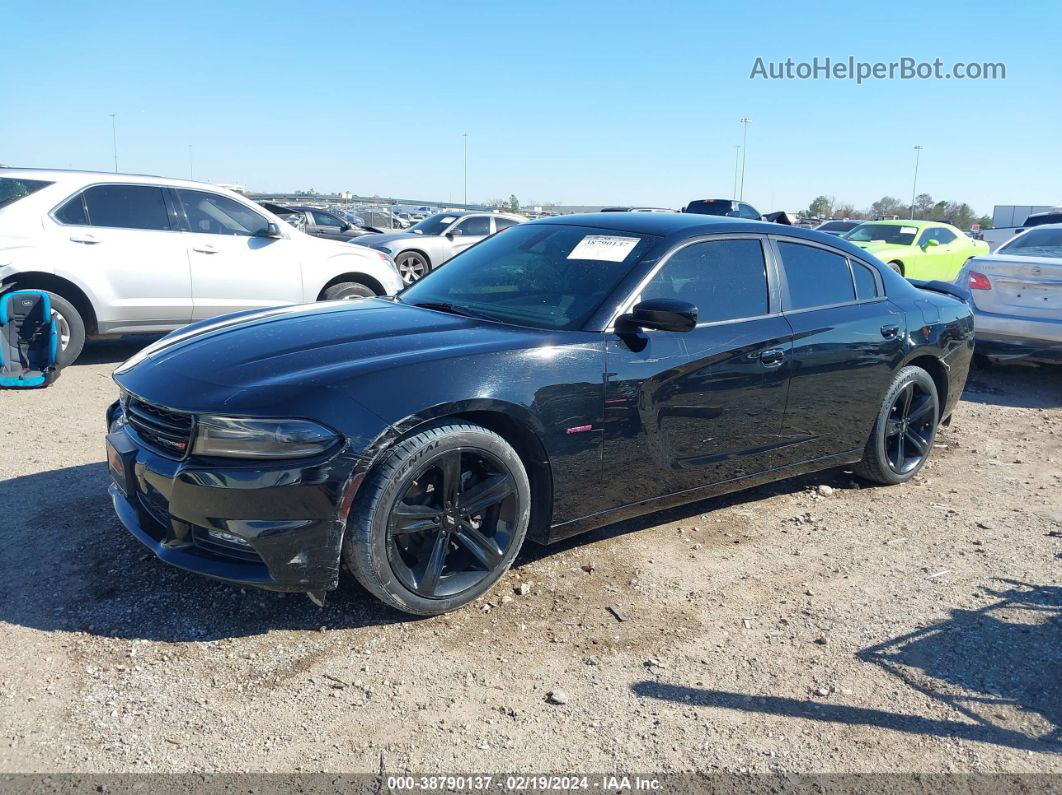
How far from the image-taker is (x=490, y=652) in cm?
317

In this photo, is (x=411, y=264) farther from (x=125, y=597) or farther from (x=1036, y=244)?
(x=125, y=597)

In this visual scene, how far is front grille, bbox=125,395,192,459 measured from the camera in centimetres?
310

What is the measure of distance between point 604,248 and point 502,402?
120cm

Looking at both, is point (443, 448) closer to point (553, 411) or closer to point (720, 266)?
point (553, 411)

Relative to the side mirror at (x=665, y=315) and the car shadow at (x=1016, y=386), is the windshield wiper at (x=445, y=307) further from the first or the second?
the car shadow at (x=1016, y=386)

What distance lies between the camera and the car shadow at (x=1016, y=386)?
7793 millimetres

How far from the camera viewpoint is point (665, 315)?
3627 millimetres

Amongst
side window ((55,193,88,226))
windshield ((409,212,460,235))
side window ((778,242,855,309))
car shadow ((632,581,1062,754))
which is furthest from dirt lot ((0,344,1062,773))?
windshield ((409,212,460,235))

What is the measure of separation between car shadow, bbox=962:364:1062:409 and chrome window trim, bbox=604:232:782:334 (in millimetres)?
4351

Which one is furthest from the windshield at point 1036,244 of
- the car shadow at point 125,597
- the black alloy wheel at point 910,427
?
the car shadow at point 125,597

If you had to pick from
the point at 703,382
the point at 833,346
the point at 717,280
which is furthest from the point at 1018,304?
the point at 703,382

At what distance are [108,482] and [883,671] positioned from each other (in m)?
3.89

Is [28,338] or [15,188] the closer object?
[28,338]

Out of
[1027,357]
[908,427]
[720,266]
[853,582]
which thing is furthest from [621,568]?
[1027,357]
